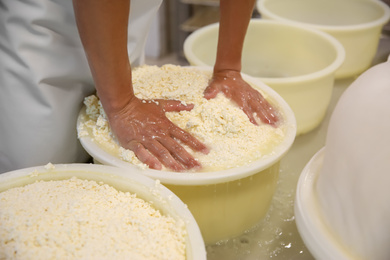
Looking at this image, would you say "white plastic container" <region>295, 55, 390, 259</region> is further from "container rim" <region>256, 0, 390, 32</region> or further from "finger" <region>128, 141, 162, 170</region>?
"container rim" <region>256, 0, 390, 32</region>

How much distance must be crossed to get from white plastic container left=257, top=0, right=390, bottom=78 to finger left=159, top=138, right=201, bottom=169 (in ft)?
2.55

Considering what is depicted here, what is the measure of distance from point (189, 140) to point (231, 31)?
1.15ft

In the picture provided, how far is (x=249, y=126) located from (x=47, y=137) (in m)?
0.45

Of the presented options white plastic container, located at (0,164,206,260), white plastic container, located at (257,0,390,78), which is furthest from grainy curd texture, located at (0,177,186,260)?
white plastic container, located at (257,0,390,78)

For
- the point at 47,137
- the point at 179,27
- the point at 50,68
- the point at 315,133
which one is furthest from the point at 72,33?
the point at 179,27

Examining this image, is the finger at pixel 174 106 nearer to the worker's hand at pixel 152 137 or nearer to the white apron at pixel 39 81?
the worker's hand at pixel 152 137

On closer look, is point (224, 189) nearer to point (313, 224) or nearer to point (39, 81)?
point (313, 224)

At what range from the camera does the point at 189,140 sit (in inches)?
36.4

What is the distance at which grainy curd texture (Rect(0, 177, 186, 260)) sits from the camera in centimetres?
68

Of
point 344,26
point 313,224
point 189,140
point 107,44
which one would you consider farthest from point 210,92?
point 344,26

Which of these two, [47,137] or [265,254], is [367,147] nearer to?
[265,254]

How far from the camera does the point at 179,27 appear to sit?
265 cm

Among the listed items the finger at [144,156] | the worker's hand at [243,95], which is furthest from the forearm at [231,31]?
the finger at [144,156]

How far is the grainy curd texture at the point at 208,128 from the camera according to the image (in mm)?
908
